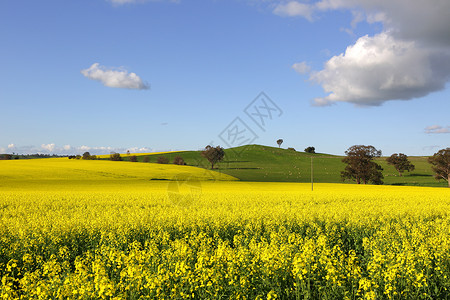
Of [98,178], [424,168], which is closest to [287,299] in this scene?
[98,178]

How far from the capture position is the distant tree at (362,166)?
72.6 metres

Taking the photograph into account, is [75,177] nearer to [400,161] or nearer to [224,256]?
[224,256]

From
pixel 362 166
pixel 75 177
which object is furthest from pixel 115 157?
pixel 362 166

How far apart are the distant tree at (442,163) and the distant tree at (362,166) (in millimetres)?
11423

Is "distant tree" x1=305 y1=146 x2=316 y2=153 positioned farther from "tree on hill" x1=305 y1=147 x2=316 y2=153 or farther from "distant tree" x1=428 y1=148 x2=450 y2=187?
"distant tree" x1=428 y1=148 x2=450 y2=187

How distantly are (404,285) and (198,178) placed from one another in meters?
56.4

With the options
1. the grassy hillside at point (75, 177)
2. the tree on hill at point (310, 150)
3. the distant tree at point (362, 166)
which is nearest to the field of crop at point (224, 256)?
the grassy hillside at point (75, 177)

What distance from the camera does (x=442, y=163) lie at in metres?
70.0

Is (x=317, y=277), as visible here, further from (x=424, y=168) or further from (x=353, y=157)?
(x=424, y=168)

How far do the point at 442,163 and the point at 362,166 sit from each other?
16.5m

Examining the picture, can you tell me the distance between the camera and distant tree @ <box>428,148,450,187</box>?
69.1m

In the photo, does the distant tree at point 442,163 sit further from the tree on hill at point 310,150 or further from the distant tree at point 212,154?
the tree on hill at point 310,150

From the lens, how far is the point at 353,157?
246 feet

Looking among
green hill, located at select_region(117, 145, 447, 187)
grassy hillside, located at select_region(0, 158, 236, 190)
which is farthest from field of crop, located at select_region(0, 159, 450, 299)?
green hill, located at select_region(117, 145, 447, 187)
